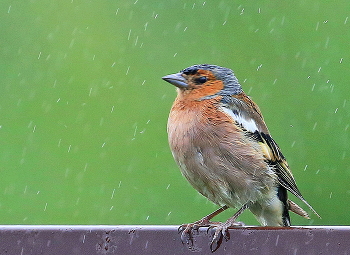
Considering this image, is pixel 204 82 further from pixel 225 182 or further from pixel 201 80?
pixel 225 182

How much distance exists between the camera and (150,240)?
9.47ft

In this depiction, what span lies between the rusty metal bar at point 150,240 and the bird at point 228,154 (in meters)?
1.23

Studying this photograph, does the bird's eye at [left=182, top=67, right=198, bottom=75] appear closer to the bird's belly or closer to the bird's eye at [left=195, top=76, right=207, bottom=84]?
the bird's eye at [left=195, top=76, right=207, bottom=84]

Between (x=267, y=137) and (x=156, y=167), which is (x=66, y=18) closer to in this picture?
(x=156, y=167)

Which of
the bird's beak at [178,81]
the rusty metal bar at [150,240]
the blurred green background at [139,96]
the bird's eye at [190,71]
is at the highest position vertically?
the rusty metal bar at [150,240]

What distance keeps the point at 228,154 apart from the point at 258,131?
420 millimetres

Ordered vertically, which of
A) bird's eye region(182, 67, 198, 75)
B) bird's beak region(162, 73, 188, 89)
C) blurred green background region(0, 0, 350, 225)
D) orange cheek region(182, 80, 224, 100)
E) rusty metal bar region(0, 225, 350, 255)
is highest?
rusty metal bar region(0, 225, 350, 255)

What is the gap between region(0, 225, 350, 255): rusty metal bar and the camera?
278cm

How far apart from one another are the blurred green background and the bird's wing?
6.74ft

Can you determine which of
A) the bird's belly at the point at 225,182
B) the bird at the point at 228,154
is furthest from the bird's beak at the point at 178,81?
the bird's belly at the point at 225,182

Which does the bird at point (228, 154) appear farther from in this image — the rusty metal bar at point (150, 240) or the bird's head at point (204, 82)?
the rusty metal bar at point (150, 240)

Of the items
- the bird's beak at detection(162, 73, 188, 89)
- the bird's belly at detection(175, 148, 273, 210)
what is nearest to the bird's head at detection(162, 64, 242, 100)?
the bird's beak at detection(162, 73, 188, 89)

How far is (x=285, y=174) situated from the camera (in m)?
4.76

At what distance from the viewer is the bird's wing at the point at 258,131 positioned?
4684 millimetres
